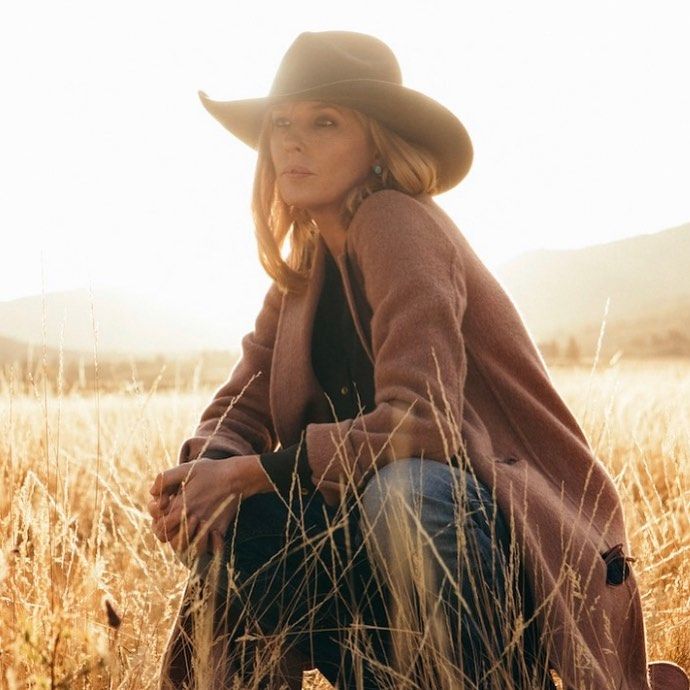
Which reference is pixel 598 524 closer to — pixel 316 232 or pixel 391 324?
pixel 391 324

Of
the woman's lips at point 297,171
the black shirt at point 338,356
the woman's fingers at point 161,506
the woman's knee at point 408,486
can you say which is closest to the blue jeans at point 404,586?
Result: the woman's knee at point 408,486

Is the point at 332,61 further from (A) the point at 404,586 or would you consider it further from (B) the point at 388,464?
(A) the point at 404,586

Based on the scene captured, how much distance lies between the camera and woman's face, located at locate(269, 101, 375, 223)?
2.50 meters

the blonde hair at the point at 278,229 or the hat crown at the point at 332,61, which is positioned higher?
the hat crown at the point at 332,61

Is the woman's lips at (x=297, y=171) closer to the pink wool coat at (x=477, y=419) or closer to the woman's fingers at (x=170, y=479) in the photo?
the pink wool coat at (x=477, y=419)

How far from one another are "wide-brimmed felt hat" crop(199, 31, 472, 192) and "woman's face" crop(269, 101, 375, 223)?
4cm

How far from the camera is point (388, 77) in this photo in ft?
8.51

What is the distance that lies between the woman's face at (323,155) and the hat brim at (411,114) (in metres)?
0.04

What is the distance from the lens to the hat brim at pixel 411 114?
2447 millimetres

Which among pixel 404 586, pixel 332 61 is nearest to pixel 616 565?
pixel 404 586

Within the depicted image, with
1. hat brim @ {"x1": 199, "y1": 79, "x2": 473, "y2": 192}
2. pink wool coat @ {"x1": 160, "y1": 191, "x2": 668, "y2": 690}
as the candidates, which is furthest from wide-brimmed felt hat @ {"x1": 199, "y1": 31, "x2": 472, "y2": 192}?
pink wool coat @ {"x1": 160, "y1": 191, "x2": 668, "y2": 690}

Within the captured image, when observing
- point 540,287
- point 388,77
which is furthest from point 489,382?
point 540,287

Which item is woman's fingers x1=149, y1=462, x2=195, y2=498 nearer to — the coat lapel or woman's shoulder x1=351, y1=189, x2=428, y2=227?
the coat lapel

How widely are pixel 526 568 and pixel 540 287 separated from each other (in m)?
94.5
